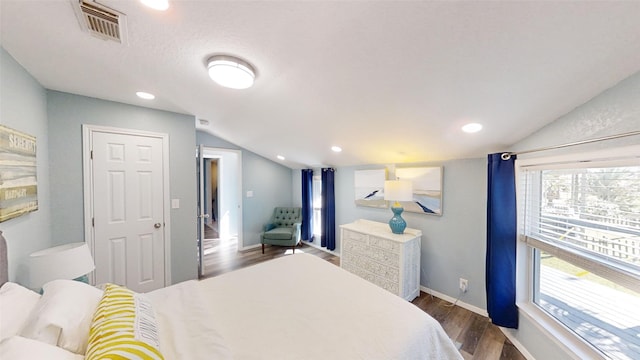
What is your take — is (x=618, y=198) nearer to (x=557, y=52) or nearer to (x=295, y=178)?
(x=557, y=52)

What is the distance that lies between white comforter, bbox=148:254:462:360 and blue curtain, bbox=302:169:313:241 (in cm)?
294

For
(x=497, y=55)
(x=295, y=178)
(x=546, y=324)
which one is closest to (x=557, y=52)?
(x=497, y=55)

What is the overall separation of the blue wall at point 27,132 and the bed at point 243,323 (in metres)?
0.48

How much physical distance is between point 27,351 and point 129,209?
6.92ft

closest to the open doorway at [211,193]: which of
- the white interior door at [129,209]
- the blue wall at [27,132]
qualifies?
the white interior door at [129,209]

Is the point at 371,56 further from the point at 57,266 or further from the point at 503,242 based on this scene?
the point at 57,266

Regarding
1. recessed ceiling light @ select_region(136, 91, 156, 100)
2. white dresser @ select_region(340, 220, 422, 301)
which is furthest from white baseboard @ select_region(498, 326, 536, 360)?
recessed ceiling light @ select_region(136, 91, 156, 100)

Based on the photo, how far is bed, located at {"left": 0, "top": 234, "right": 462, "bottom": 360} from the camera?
35.6 inches

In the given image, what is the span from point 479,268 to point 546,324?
71 centimetres

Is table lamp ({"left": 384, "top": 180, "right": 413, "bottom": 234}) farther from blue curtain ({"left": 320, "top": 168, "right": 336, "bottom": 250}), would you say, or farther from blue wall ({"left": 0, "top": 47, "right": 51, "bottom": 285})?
blue wall ({"left": 0, "top": 47, "right": 51, "bottom": 285})

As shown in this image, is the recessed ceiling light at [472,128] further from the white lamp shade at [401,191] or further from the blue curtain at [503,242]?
the white lamp shade at [401,191]

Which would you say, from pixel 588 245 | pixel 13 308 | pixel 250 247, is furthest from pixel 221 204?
pixel 588 245

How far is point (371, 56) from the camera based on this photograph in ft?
4.33

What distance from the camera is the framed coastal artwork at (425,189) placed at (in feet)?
8.72
